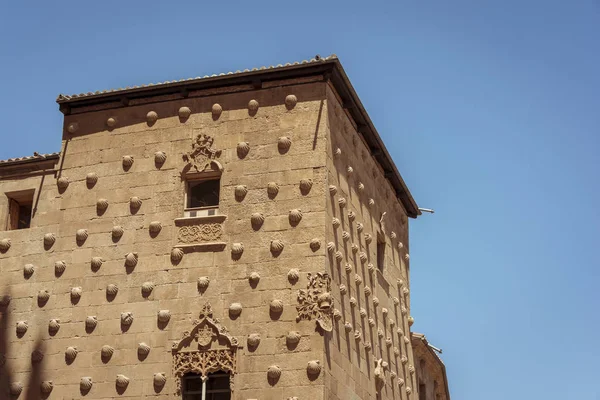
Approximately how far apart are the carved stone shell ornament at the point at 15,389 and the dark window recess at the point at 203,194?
195 inches

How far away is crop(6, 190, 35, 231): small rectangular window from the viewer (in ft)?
79.0

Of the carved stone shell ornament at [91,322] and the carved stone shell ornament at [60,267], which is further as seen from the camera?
the carved stone shell ornament at [60,267]

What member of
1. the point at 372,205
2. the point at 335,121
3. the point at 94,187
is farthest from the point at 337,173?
the point at 94,187

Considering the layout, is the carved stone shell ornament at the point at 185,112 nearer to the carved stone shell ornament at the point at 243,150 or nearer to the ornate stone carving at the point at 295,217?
the carved stone shell ornament at the point at 243,150

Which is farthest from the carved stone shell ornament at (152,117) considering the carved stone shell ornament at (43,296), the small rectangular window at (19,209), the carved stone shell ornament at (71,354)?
the carved stone shell ornament at (71,354)

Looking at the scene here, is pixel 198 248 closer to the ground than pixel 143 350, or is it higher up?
higher up

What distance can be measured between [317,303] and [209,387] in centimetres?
261

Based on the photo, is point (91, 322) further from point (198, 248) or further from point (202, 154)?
point (202, 154)

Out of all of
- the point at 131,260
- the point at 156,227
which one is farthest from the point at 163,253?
the point at 131,260

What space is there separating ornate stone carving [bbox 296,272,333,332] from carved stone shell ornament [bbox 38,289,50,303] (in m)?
5.49

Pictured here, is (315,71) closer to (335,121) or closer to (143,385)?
(335,121)

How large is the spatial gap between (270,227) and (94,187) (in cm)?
416

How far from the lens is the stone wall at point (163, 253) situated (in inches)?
821

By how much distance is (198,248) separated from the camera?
70.9 ft
